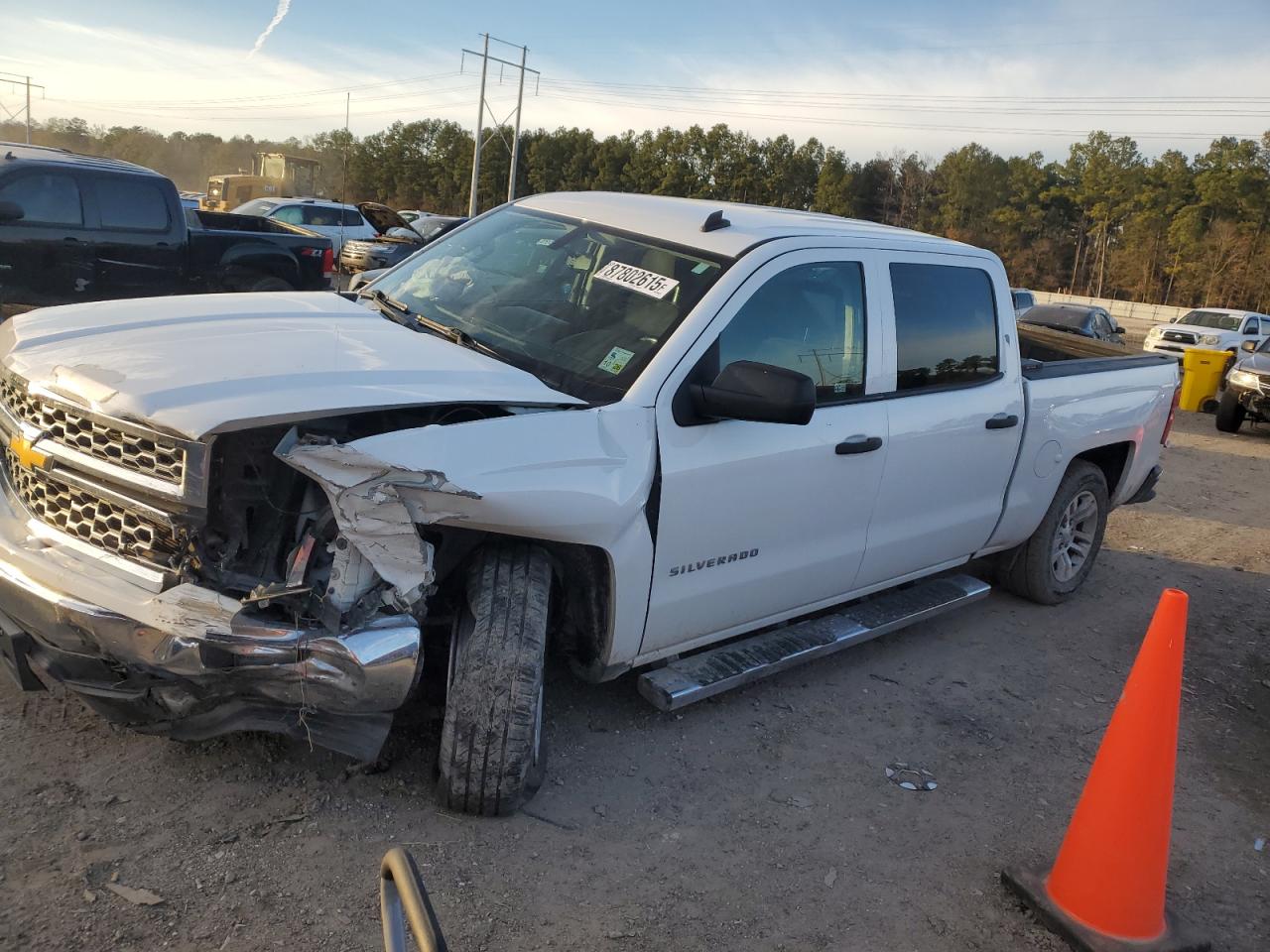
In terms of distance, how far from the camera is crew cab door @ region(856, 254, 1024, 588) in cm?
430

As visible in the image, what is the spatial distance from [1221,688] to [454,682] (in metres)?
4.08

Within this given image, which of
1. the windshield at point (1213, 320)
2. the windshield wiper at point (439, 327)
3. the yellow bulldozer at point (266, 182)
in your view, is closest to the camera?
the windshield wiper at point (439, 327)

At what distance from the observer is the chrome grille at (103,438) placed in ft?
8.86

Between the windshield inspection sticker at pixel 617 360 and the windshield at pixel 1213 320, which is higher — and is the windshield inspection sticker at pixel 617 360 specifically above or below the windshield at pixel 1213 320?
above

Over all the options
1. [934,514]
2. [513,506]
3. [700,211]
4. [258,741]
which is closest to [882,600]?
[934,514]

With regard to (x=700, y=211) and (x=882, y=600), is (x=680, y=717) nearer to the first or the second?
(x=882, y=600)

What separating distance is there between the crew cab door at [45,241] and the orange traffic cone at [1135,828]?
31.1 feet

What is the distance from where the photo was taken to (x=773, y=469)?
3.71 m

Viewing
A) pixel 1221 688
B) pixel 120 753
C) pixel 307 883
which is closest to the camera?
pixel 307 883

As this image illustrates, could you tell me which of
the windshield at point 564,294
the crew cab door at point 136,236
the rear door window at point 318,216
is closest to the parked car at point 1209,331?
the rear door window at point 318,216

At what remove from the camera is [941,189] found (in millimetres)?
79000

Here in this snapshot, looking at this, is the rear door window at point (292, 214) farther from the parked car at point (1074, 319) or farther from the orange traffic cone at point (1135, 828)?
the orange traffic cone at point (1135, 828)

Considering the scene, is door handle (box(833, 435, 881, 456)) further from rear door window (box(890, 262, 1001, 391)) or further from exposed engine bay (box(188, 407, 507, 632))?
exposed engine bay (box(188, 407, 507, 632))

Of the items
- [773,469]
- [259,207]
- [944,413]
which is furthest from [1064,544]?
[259,207]
